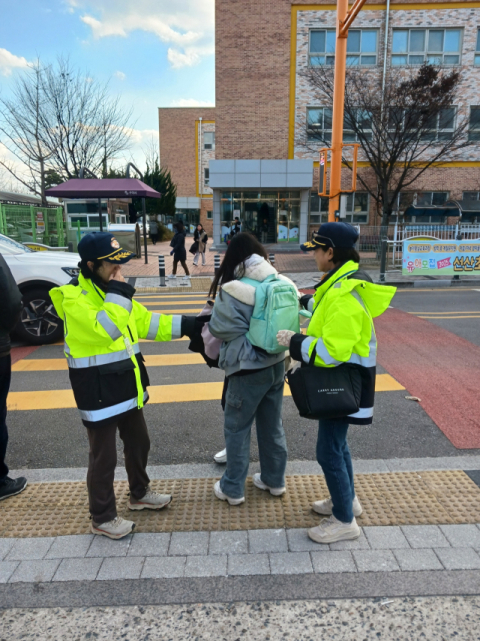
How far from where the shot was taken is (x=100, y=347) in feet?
8.87

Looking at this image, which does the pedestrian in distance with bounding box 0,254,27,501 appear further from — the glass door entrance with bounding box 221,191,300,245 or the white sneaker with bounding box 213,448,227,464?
the glass door entrance with bounding box 221,191,300,245

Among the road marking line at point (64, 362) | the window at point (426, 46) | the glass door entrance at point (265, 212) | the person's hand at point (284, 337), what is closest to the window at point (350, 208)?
the glass door entrance at point (265, 212)

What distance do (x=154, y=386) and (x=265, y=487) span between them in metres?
2.57

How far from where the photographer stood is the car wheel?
7387 millimetres

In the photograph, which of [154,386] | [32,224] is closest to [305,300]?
[154,386]

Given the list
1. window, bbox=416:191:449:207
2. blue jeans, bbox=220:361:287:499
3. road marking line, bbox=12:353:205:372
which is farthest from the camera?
window, bbox=416:191:449:207

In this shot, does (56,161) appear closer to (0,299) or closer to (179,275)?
(179,275)

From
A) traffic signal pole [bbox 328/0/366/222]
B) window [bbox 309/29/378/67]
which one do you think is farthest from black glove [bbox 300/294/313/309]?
window [bbox 309/29/378/67]

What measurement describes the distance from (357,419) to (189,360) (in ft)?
13.8

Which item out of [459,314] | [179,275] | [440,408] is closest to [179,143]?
[179,275]

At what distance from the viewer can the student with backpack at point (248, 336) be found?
2811 mm

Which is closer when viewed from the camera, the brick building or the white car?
the white car

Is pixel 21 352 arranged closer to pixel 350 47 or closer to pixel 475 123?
pixel 350 47

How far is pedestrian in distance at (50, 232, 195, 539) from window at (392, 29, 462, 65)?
28.8 m
